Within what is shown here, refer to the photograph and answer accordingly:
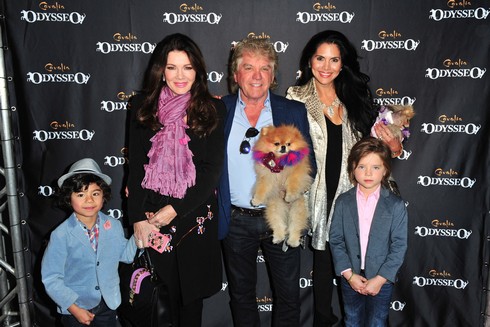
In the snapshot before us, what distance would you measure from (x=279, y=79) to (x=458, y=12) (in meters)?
1.65

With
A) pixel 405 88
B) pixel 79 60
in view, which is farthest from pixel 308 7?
pixel 79 60

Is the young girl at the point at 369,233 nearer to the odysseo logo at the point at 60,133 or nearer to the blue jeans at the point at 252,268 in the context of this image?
the blue jeans at the point at 252,268

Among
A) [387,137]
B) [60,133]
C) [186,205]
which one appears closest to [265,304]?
[186,205]

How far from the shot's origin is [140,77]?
145 inches

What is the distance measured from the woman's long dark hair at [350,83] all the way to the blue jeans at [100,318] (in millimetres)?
2199

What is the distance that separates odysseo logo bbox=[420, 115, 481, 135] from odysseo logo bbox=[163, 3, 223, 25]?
7.03 ft

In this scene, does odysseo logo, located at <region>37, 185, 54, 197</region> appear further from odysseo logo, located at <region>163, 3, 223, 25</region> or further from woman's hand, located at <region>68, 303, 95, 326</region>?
odysseo logo, located at <region>163, 3, 223, 25</region>

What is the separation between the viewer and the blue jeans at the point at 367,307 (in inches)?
114

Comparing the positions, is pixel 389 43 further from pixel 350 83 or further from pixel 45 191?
pixel 45 191

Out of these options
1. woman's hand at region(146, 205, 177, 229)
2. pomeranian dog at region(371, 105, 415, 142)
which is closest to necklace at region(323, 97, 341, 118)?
pomeranian dog at region(371, 105, 415, 142)

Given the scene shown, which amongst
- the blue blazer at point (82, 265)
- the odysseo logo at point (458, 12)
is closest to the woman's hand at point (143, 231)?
the blue blazer at point (82, 265)

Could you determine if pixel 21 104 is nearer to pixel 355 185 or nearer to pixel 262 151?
pixel 262 151

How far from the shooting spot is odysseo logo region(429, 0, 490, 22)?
3.56 metres

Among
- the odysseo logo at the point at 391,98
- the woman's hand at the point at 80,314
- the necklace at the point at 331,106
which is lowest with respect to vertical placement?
the woman's hand at the point at 80,314
